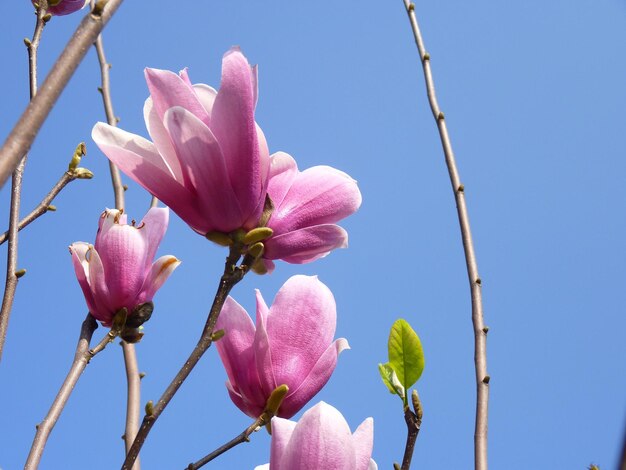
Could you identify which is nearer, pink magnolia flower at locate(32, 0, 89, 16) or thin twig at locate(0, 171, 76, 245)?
thin twig at locate(0, 171, 76, 245)

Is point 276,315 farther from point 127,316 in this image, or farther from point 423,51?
point 423,51

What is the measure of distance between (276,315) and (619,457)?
0.59 m

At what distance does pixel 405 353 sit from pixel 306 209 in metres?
0.23

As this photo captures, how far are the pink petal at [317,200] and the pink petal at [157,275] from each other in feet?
0.63

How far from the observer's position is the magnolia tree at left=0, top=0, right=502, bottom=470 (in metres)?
0.59

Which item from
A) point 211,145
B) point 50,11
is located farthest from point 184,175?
point 50,11

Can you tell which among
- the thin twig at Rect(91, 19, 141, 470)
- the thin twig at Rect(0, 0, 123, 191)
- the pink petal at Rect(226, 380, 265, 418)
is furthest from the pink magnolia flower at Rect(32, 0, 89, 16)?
the thin twig at Rect(0, 0, 123, 191)

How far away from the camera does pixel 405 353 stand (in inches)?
31.4

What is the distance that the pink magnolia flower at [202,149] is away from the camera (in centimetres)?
60

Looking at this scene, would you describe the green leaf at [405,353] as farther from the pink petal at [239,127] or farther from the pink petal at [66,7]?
the pink petal at [66,7]

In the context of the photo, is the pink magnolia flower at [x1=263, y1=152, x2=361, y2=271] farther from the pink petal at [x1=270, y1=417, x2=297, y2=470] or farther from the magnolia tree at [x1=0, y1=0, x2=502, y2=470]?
the pink petal at [x1=270, y1=417, x2=297, y2=470]

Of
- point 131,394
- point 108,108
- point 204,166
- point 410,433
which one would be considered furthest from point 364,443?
point 108,108

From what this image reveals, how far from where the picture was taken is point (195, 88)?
0.66m

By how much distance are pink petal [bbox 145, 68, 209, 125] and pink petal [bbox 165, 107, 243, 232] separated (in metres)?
0.03
